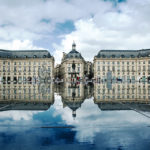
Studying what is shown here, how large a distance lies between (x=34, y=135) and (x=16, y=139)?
505mm

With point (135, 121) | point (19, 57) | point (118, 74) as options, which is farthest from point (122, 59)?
point (135, 121)

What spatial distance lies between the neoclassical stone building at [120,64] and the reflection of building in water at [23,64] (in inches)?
1062

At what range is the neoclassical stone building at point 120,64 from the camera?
319 feet

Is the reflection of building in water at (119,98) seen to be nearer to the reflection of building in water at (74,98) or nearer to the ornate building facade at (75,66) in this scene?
the reflection of building in water at (74,98)

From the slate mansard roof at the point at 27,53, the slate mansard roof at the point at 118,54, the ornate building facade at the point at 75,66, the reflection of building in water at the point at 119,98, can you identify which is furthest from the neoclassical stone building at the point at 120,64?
the reflection of building in water at the point at 119,98

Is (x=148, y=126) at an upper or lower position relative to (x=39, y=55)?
lower

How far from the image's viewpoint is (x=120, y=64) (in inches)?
3875

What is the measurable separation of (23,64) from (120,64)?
2078 inches

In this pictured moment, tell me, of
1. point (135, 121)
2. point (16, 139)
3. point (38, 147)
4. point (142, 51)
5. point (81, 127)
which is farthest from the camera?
point (142, 51)

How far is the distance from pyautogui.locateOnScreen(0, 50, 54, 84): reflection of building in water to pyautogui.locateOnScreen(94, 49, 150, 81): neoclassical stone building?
88.5 ft

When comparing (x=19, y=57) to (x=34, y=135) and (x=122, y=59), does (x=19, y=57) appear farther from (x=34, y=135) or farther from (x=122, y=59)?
(x=34, y=135)

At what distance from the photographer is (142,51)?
9762 centimetres

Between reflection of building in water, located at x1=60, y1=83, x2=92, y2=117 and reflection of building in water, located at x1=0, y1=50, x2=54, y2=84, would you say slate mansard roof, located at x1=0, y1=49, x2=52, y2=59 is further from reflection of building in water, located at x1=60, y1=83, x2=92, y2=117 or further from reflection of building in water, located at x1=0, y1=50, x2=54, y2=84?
reflection of building in water, located at x1=60, y1=83, x2=92, y2=117

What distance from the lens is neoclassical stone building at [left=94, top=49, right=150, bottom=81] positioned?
97.3 meters
